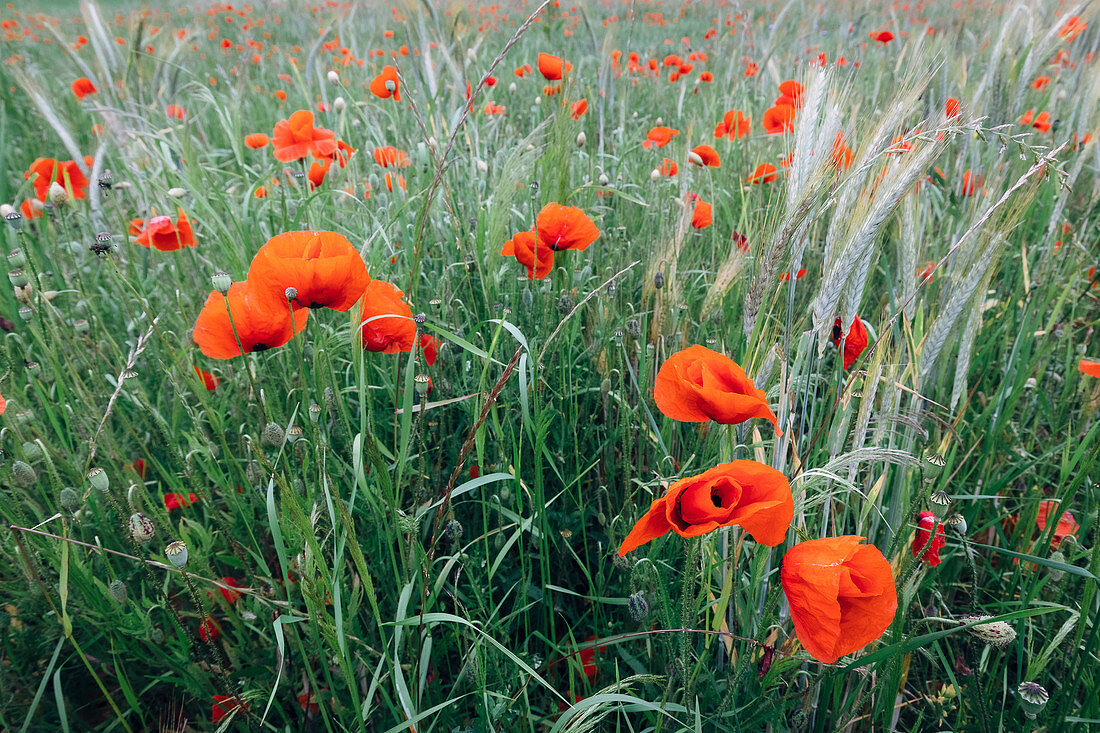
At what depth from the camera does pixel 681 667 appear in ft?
2.74

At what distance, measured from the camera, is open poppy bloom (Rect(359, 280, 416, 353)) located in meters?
0.98

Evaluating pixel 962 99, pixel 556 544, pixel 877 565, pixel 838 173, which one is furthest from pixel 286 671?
pixel 962 99

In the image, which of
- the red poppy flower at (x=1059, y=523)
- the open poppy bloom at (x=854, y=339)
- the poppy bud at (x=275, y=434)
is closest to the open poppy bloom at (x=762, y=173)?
the open poppy bloom at (x=854, y=339)

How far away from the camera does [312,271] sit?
2.87ft

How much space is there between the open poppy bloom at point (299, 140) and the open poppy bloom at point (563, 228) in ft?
2.63

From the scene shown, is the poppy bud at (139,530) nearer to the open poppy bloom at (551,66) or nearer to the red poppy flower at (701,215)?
the red poppy flower at (701,215)

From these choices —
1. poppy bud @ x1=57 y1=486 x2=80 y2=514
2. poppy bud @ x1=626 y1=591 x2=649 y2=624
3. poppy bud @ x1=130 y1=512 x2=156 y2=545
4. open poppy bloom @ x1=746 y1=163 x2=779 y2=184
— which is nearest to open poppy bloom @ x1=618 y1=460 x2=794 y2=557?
poppy bud @ x1=626 y1=591 x2=649 y2=624

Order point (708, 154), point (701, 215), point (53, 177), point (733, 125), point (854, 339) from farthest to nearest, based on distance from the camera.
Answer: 1. point (733, 125)
2. point (708, 154)
3. point (701, 215)
4. point (53, 177)
5. point (854, 339)

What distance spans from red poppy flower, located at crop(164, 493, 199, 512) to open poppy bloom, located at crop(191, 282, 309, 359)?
1.26 ft

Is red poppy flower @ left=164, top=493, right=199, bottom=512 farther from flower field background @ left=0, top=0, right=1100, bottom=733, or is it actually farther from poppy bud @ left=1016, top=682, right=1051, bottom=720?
poppy bud @ left=1016, top=682, right=1051, bottom=720

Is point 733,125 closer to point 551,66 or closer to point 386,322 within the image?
point 551,66

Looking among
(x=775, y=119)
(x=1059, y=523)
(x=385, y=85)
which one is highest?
(x=385, y=85)

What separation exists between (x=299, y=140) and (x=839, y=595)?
171 centimetres

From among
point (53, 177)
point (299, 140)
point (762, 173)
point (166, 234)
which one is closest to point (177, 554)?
point (166, 234)
